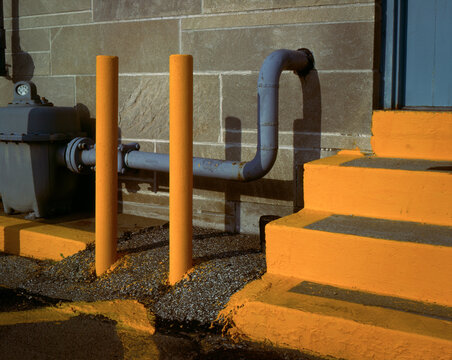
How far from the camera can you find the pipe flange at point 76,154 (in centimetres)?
392

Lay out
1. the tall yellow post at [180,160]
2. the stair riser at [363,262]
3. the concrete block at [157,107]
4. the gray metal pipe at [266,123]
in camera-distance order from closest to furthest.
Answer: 1. the stair riser at [363,262]
2. the tall yellow post at [180,160]
3. the gray metal pipe at [266,123]
4. the concrete block at [157,107]

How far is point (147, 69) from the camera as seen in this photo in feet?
13.3

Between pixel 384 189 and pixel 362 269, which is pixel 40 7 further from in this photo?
pixel 362 269

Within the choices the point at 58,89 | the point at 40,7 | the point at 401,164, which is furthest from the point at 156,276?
the point at 40,7

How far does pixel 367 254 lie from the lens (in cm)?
234

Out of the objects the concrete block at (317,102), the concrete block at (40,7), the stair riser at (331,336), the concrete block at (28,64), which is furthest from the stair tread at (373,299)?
the concrete block at (28,64)

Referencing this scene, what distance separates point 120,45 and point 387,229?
8.41 ft

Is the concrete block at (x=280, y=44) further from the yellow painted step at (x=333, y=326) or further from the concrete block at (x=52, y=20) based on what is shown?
the yellow painted step at (x=333, y=326)

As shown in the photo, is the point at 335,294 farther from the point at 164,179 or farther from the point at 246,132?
the point at 164,179

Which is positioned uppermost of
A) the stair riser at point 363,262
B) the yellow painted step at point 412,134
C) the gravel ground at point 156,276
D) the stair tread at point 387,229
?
the yellow painted step at point 412,134

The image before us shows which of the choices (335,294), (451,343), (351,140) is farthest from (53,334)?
(351,140)

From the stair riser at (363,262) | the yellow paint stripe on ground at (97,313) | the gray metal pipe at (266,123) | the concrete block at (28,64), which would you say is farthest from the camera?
the concrete block at (28,64)

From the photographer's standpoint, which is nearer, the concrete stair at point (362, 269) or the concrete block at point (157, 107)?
the concrete stair at point (362, 269)

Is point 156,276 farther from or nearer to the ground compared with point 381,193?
nearer to the ground
